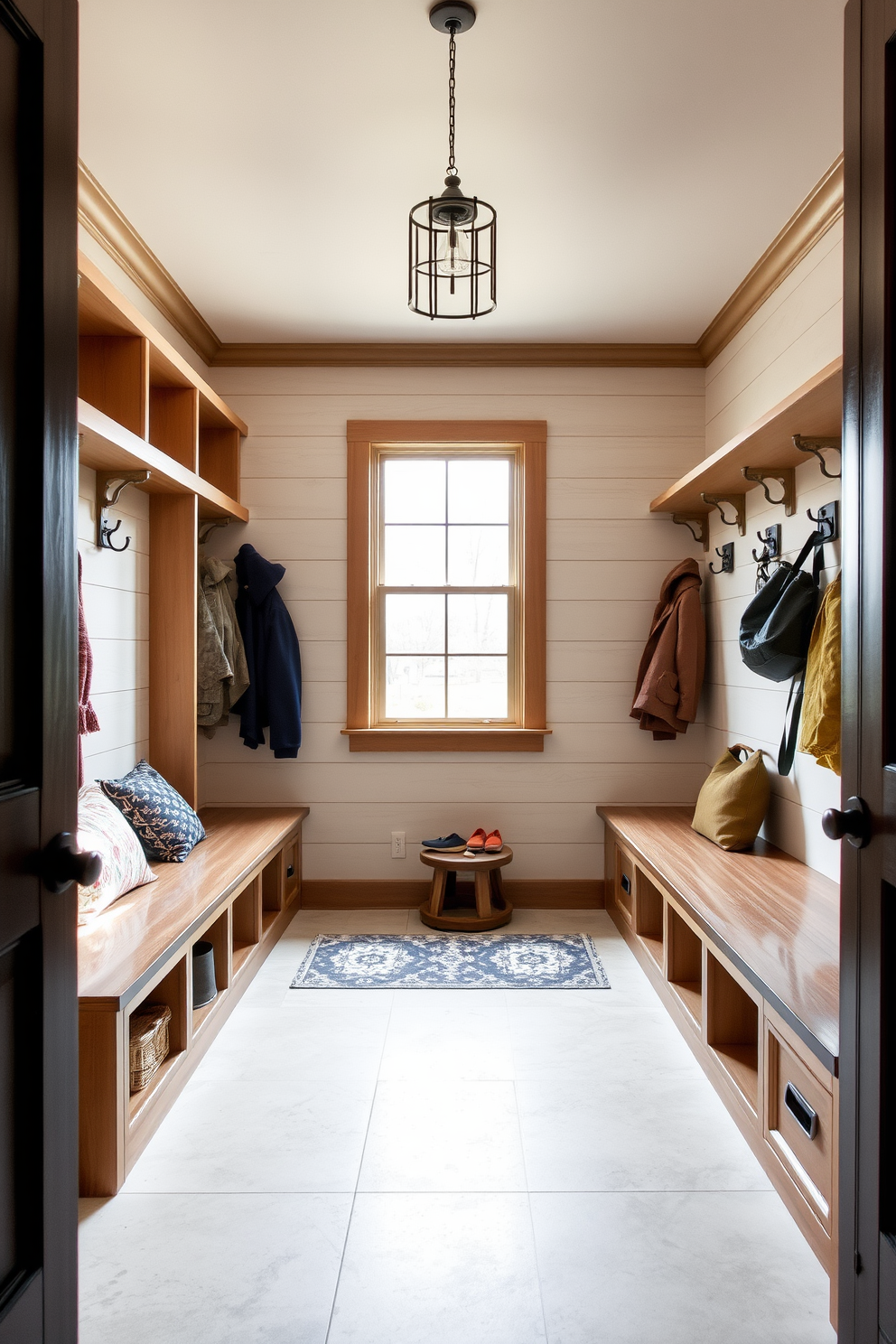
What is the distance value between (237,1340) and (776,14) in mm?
3005

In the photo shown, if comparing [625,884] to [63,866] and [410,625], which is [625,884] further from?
[63,866]

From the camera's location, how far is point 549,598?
423 cm

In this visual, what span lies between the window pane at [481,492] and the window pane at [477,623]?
39 cm

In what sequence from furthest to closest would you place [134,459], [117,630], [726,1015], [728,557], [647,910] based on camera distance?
[728,557] → [647,910] → [117,630] → [134,459] → [726,1015]

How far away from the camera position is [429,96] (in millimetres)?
2352

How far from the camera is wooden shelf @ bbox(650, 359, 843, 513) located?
7.54ft

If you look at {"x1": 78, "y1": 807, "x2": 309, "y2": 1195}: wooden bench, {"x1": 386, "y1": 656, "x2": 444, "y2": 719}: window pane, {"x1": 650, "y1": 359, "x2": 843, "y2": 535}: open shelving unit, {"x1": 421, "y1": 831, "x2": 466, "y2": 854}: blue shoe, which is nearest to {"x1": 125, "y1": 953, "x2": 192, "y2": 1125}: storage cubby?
{"x1": 78, "y1": 807, "x2": 309, "y2": 1195}: wooden bench

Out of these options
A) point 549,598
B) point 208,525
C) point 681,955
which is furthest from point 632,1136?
point 208,525

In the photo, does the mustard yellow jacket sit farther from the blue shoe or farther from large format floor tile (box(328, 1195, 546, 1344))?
the blue shoe

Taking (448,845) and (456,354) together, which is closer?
(448,845)

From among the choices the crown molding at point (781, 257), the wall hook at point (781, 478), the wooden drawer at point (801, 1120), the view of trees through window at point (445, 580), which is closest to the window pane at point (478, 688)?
the view of trees through window at point (445, 580)

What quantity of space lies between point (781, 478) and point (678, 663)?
1048 mm

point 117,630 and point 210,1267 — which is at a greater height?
point 117,630

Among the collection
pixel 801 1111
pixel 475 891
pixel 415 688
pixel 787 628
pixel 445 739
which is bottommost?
Answer: pixel 475 891
